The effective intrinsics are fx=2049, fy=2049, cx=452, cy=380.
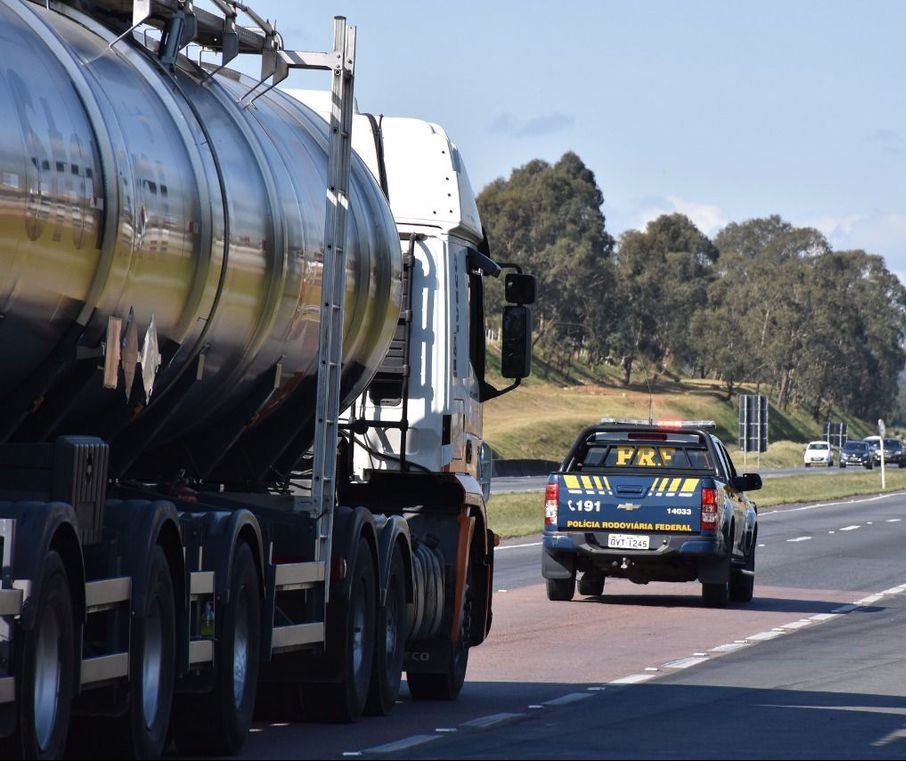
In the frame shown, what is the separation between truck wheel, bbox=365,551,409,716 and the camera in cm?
1217

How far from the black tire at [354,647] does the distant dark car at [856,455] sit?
92347 millimetres

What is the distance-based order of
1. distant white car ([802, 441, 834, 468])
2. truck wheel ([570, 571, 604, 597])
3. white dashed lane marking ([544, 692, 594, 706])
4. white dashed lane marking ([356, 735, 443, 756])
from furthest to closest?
distant white car ([802, 441, 834, 468]), truck wheel ([570, 571, 604, 597]), white dashed lane marking ([544, 692, 594, 706]), white dashed lane marking ([356, 735, 443, 756])

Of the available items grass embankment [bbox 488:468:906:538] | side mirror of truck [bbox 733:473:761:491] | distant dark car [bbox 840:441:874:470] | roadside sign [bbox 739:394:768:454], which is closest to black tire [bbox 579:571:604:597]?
side mirror of truck [bbox 733:473:761:491]

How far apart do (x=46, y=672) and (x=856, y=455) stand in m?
97.2

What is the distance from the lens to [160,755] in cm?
935

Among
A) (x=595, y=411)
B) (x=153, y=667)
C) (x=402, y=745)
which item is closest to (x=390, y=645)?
(x=402, y=745)

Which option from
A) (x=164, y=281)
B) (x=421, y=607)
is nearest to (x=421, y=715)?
(x=421, y=607)

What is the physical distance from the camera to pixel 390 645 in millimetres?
12430

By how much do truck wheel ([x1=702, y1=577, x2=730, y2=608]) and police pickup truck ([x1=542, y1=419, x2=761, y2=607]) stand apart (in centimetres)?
1

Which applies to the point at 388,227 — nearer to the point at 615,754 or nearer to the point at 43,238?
the point at 615,754

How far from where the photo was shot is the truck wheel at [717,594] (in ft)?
73.7

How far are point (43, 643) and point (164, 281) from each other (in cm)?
206

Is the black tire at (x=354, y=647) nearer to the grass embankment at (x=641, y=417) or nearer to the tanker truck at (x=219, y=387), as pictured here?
the tanker truck at (x=219, y=387)

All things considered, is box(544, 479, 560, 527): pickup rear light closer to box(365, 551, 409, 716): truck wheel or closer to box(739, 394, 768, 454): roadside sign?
box(365, 551, 409, 716): truck wheel
